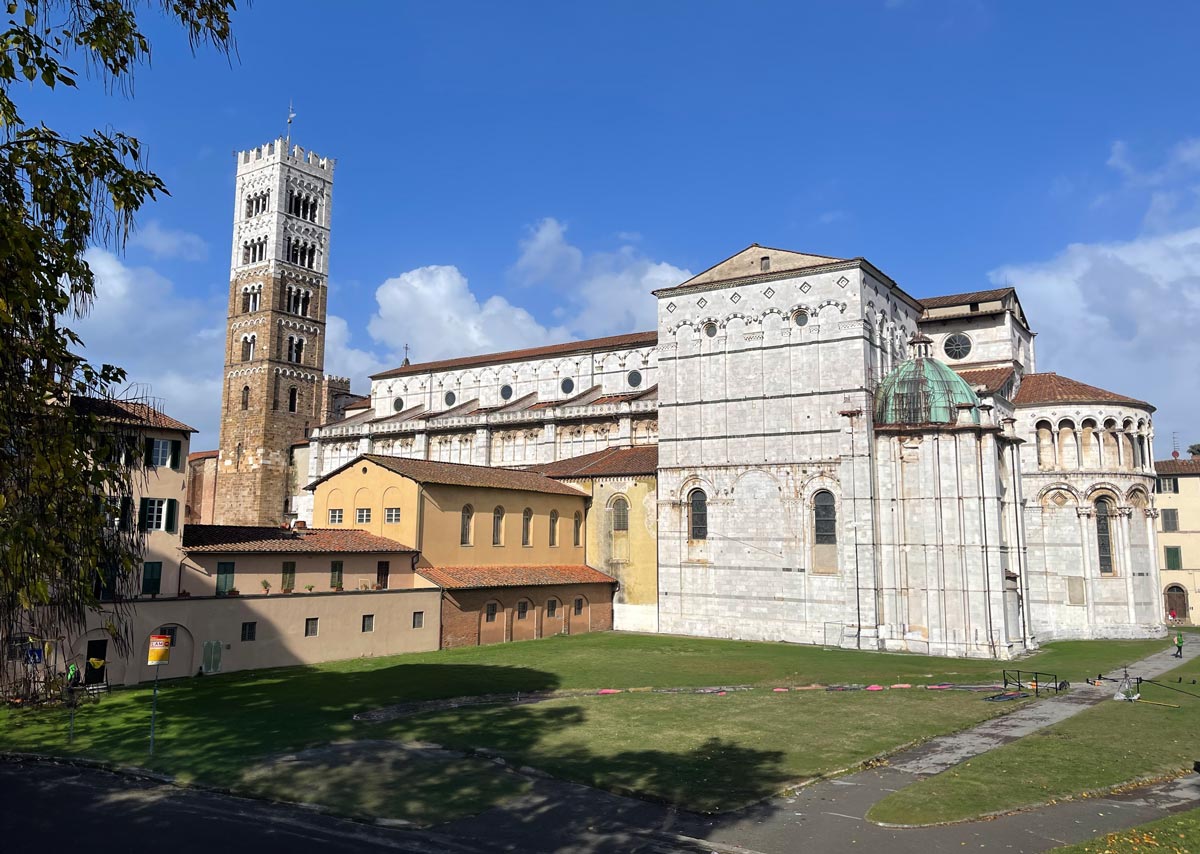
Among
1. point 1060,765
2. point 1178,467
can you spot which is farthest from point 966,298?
point 1060,765

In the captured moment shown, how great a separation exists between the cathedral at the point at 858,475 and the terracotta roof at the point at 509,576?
2.36 metres

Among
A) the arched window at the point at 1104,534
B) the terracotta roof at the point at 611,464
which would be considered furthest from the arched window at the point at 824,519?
the arched window at the point at 1104,534

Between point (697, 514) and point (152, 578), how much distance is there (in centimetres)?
2569

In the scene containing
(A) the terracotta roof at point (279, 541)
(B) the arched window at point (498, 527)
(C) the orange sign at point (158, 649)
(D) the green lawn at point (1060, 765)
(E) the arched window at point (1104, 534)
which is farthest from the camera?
(E) the arched window at point (1104, 534)

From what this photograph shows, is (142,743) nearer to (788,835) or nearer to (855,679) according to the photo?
(788,835)

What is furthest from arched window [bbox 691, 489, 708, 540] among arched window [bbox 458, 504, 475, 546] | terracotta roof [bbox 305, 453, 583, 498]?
arched window [bbox 458, 504, 475, 546]

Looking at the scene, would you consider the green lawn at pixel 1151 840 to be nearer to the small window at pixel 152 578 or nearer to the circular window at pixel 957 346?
the small window at pixel 152 578

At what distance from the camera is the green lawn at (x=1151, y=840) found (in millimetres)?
12406

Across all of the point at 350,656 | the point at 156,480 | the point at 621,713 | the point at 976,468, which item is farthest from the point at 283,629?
the point at 976,468

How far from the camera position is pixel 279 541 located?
3403cm

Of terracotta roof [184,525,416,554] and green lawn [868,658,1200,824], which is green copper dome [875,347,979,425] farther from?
terracotta roof [184,525,416,554]

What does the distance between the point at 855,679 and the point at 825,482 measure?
12744mm

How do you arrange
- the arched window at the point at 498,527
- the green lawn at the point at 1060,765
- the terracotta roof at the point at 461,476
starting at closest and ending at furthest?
1. the green lawn at the point at 1060,765
2. the terracotta roof at the point at 461,476
3. the arched window at the point at 498,527

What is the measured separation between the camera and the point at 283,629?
1282 inches
